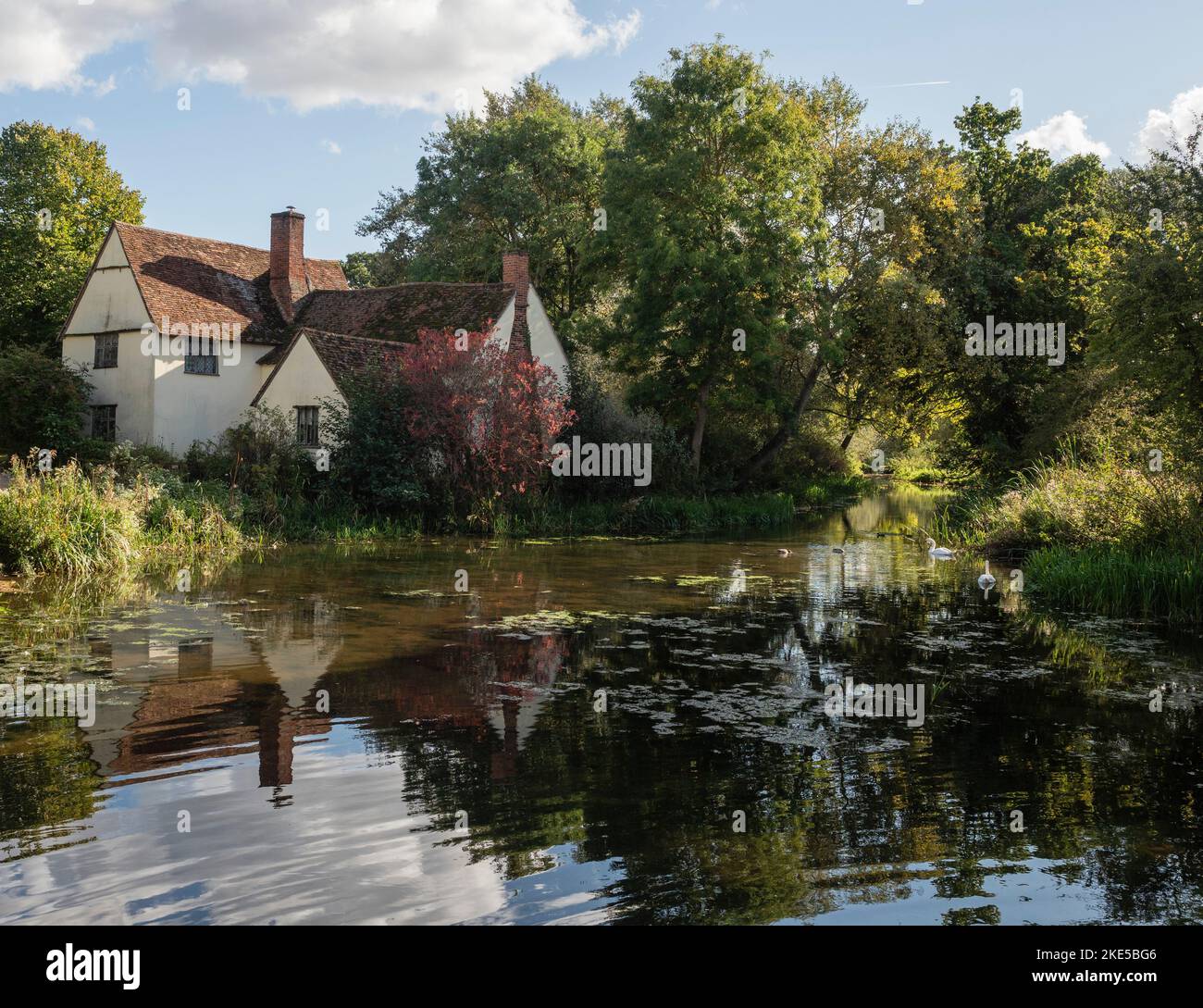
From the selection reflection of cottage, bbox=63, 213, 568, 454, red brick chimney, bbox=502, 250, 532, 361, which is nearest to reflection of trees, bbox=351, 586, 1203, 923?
reflection of cottage, bbox=63, 213, 568, 454

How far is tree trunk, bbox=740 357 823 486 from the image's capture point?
37594 mm

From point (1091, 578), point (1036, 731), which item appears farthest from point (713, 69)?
point (1036, 731)

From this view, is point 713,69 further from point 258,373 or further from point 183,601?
point 183,601

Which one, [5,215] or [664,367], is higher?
[5,215]

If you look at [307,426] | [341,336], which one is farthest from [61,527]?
[341,336]

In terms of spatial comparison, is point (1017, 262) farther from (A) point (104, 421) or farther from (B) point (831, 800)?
(B) point (831, 800)

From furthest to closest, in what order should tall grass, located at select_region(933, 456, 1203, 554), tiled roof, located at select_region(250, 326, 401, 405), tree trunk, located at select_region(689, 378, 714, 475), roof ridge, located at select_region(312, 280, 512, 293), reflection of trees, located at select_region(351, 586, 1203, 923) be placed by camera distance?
1. tree trunk, located at select_region(689, 378, 714, 475)
2. roof ridge, located at select_region(312, 280, 512, 293)
3. tiled roof, located at select_region(250, 326, 401, 405)
4. tall grass, located at select_region(933, 456, 1203, 554)
5. reflection of trees, located at select_region(351, 586, 1203, 923)

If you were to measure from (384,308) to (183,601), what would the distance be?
22237mm

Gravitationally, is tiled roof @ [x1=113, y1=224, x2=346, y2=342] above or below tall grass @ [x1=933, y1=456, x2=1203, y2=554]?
above

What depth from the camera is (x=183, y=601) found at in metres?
14.8

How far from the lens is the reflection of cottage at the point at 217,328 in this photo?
31.5 meters

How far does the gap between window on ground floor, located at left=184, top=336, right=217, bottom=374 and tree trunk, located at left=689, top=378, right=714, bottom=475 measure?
16.1m

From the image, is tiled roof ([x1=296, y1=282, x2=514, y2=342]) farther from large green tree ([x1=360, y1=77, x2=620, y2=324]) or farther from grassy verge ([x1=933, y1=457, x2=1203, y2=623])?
grassy verge ([x1=933, y1=457, x2=1203, y2=623])

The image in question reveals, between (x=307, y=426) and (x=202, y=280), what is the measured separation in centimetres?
929
